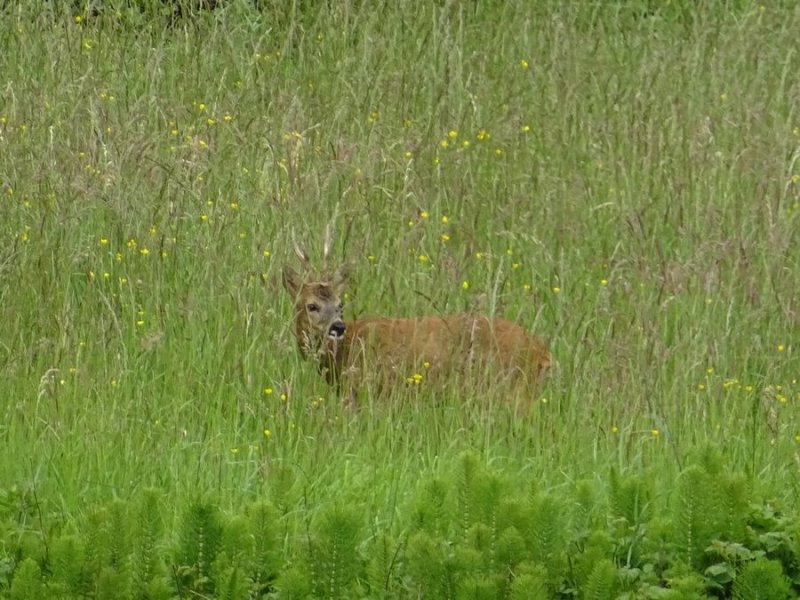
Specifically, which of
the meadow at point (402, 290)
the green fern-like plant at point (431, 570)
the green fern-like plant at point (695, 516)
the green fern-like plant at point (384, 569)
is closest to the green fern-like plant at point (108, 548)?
the meadow at point (402, 290)

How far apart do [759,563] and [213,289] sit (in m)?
3.21

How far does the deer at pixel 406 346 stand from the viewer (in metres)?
6.45

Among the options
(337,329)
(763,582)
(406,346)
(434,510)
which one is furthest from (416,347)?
(763,582)

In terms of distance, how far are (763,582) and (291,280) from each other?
3038mm

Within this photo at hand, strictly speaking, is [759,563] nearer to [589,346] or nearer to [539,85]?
[589,346]

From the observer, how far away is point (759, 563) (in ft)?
15.2

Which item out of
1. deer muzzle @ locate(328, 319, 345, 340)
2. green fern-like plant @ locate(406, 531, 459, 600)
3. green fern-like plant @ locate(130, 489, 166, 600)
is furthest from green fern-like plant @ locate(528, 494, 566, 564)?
deer muzzle @ locate(328, 319, 345, 340)

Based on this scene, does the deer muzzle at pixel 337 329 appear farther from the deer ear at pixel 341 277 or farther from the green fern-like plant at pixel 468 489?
the green fern-like plant at pixel 468 489

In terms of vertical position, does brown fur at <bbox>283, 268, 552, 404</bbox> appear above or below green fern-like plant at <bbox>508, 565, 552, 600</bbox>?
below

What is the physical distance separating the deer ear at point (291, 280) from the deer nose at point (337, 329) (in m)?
0.23

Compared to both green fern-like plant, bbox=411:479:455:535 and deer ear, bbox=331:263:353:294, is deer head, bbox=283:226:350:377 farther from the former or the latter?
green fern-like plant, bbox=411:479:455:535

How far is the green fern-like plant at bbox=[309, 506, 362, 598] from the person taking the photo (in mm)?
4746

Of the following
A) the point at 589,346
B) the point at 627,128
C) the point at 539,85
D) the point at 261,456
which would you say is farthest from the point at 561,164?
the point at 261,456

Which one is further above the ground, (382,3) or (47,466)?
(382,3)
